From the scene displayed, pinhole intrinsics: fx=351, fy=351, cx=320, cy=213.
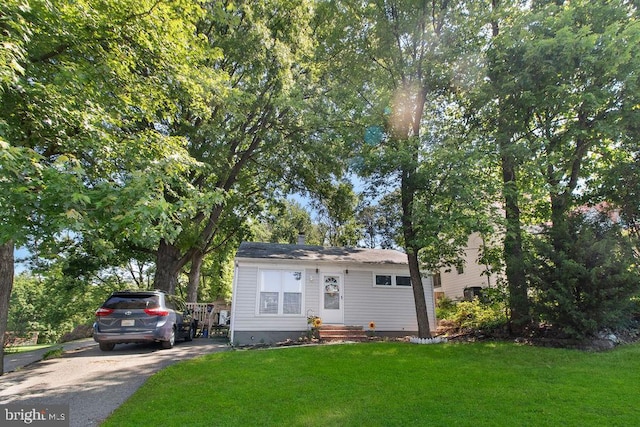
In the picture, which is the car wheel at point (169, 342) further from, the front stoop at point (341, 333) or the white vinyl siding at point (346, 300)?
the front stoop at point (341, 333)

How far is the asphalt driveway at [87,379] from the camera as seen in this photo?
518 cm

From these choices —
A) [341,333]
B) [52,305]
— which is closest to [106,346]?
[341,333]

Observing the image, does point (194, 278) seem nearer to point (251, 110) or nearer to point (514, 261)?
point (251, 110)

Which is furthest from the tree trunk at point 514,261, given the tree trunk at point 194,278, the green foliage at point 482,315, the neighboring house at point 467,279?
the tree trunk at point 194,278

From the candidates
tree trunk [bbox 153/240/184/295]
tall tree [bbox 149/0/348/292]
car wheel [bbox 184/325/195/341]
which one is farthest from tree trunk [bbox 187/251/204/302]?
car wheel [bbox 184/325/195/341]

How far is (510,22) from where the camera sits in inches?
489

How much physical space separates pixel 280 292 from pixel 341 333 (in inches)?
99.2

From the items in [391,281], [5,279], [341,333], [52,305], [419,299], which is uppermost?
[391,281]

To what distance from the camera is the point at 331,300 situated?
510 inches

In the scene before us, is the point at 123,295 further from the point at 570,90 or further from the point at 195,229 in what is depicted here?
the point at 570,90

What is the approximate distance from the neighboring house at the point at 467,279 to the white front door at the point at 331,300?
30.6 feet

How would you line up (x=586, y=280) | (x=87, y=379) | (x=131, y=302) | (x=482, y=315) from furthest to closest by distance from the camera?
(x=482, y=315) → (x=131, y=302) → (x=586, y=280) → (x=87, y=379)

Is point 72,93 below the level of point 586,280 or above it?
above

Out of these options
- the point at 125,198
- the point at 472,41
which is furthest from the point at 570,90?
the point at 125,198
